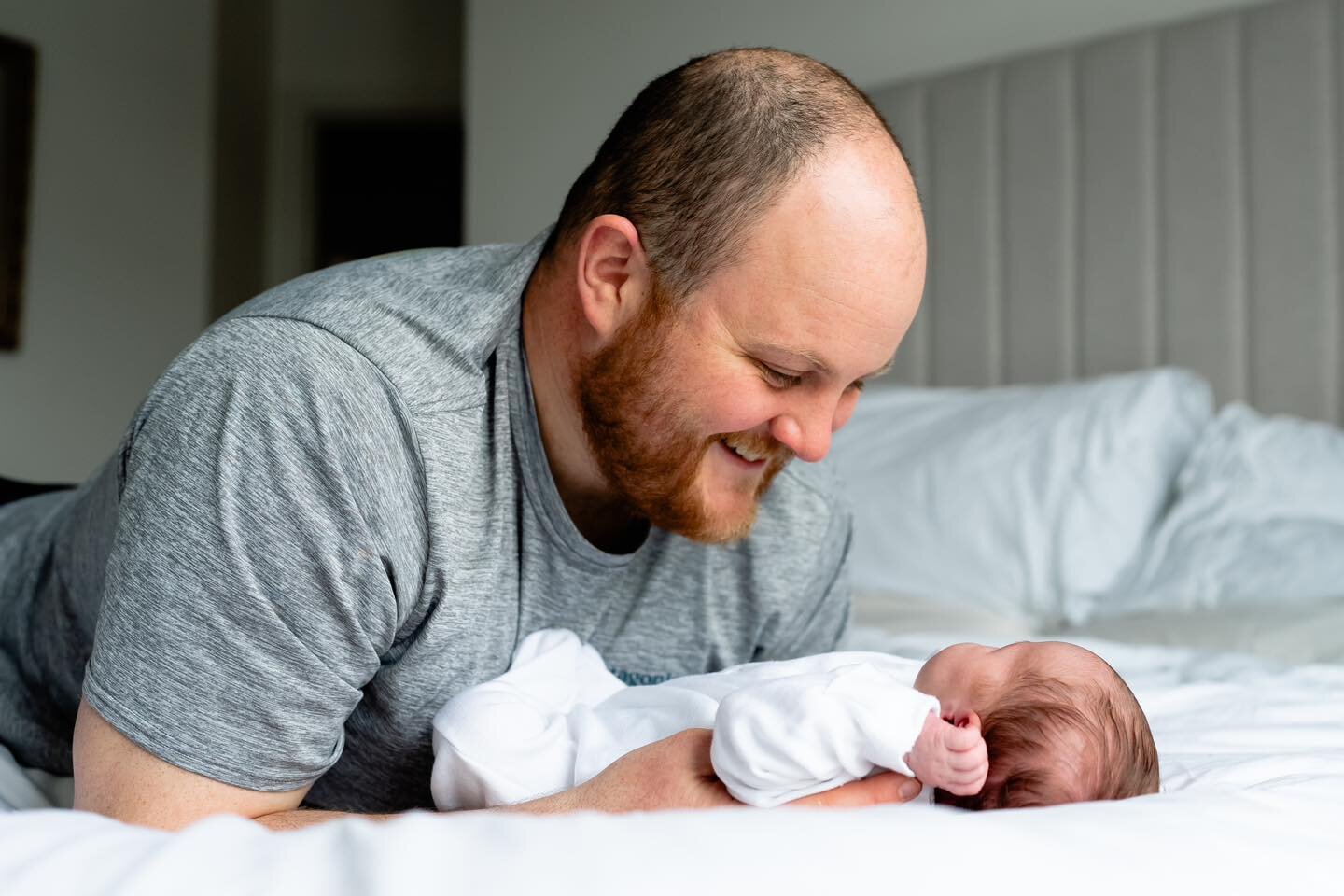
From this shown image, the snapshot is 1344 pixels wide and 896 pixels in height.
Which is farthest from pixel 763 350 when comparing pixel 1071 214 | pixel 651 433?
pixel 1071 214

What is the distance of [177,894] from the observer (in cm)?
54

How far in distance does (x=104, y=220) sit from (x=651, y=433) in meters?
3.99

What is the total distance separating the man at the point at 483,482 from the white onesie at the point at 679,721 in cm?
4

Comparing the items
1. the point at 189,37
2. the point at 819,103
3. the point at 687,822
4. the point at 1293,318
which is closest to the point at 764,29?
the point at 1293,318

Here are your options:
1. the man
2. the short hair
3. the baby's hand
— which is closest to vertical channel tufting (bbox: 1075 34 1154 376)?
the man

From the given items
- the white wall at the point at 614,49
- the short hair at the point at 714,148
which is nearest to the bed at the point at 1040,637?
the short hair at the point at 714,148

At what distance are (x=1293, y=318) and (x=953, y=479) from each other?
736 mm

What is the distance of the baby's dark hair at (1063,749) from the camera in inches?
33.7

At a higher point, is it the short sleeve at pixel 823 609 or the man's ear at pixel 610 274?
the man's ear at pixel 610 274

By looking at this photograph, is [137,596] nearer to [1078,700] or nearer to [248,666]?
[248,666]

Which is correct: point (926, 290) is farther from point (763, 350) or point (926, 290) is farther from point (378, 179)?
point (378, 179)

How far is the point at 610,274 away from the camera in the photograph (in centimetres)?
118

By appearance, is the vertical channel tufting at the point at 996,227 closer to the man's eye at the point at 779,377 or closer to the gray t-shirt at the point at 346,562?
the gray t-shirt at the point at 346,562

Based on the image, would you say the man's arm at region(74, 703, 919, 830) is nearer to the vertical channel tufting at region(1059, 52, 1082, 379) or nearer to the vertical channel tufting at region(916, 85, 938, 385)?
the vertical channel tufting at region(1059, 52, 1082, 379)
